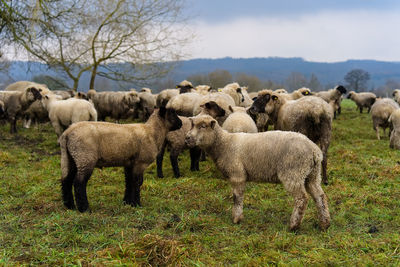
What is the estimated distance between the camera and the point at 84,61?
20750 mm

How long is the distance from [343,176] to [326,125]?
5.11 feet

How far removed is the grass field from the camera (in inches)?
187

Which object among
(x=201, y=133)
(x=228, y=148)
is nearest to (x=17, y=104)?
(x=201, y=133)

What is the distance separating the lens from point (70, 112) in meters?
12.9

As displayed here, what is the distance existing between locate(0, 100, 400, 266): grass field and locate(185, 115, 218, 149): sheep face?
50.9 inches

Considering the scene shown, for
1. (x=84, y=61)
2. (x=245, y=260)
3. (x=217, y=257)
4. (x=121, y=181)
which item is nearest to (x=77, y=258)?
(x=217, y=257)

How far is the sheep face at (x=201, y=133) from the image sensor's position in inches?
263

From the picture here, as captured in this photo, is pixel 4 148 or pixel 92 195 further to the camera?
pixel 4 148

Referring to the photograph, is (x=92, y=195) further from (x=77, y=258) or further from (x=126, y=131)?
(x=77, y=258)

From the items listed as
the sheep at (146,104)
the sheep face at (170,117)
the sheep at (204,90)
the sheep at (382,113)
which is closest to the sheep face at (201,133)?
the sheep face at (170,117)

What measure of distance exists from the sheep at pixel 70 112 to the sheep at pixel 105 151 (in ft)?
18.7

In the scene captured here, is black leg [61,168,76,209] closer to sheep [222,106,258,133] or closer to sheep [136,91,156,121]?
sheep [222,106,258,133]

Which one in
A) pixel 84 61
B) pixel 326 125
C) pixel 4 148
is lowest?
pixel 4 148

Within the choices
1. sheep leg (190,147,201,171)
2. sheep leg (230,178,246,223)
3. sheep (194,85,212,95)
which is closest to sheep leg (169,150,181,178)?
sheep leg (190,147,201,171)
